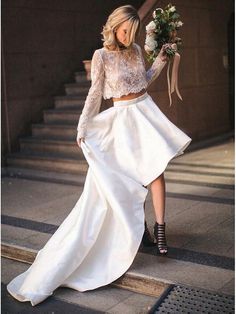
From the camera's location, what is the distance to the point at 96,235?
443 cm

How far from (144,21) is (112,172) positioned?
4.83 m

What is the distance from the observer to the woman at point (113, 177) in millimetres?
4359

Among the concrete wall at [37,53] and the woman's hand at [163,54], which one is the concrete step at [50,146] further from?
the woman's hand at [163,54]

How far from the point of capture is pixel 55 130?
9398 mm

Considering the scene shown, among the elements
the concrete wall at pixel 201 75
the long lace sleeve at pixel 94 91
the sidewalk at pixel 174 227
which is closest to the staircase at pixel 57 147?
the sidewalk at pixel 174 227

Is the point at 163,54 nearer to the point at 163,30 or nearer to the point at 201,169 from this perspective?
the point at 163,30

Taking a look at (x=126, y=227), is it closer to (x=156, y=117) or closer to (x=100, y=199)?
(x=100, y=199)

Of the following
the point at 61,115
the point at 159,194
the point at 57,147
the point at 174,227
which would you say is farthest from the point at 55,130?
the point at 159,194

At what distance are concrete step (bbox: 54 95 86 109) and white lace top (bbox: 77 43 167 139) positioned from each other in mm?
5073

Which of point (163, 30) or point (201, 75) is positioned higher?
point (163, 30)

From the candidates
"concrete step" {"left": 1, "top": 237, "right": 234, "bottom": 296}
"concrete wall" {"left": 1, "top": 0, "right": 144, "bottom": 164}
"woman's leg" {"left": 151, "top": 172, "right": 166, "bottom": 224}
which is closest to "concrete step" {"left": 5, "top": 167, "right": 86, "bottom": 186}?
"concrete wall" {"left": 1, "top": 0, "right": 144, "bottom": 164}

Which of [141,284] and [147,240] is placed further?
[147,240]

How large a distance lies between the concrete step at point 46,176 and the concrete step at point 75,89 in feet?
6.23

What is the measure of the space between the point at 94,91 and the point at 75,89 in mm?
5601
